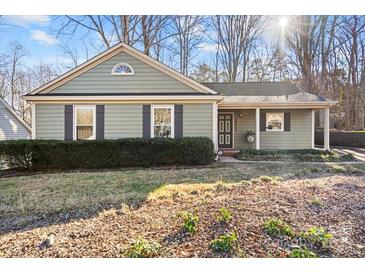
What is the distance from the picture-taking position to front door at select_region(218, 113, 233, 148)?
11.6m

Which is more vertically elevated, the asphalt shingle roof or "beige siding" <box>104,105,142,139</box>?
the asphalt shingle roof

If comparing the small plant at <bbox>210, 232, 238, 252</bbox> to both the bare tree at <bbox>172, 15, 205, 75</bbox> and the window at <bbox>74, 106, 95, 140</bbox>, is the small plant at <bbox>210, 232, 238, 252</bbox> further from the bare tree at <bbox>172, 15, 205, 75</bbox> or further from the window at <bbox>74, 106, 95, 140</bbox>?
the bare tree at <bbox>172, 15, 205, 75</bbox>

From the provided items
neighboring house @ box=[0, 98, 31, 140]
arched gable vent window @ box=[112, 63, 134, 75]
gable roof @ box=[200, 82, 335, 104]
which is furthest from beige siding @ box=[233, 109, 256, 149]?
Result: neighboring house @ box=[0, 98, 31, 140]

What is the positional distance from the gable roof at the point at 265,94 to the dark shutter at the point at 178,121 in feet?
9.25

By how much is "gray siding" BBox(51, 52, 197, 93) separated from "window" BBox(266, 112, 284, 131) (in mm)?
4572

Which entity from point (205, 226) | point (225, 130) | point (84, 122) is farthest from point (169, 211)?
point (225, 130)

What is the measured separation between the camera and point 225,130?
11.6 meters

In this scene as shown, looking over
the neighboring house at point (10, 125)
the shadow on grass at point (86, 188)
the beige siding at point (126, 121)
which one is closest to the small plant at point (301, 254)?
the shadow on grass at point (86, 188)

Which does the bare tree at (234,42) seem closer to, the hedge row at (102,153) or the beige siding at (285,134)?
the beige siding at (285,134)

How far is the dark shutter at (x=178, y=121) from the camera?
8.87 meters

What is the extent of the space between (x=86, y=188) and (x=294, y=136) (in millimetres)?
9625
